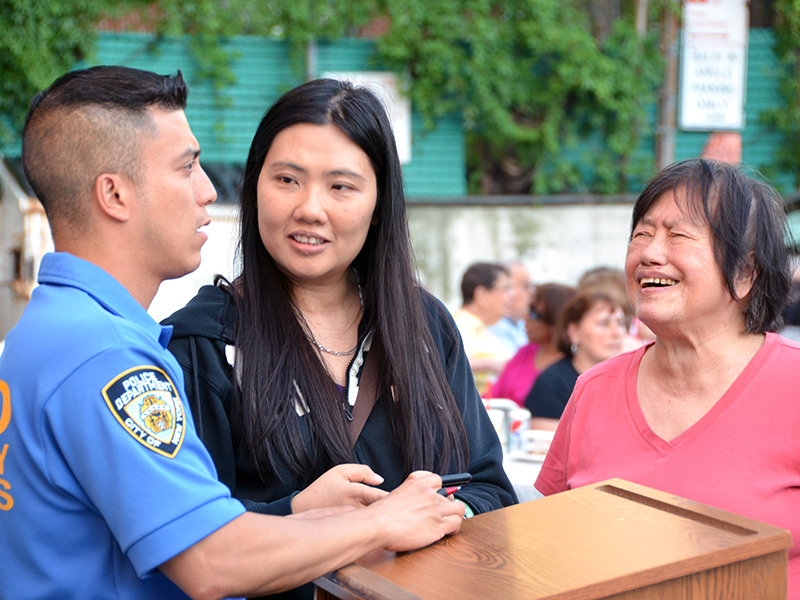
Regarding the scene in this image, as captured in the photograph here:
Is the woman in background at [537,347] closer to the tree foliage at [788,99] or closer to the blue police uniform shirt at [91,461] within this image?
the blue police uniform shirt at [91,461]

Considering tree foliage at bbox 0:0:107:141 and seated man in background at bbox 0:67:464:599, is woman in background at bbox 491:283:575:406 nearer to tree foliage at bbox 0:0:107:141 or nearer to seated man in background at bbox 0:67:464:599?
seated man in background at bbox 0:67:464:599

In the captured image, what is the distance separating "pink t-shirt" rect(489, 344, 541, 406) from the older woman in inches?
112

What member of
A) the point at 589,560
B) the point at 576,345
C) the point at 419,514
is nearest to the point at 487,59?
the point at 576,345

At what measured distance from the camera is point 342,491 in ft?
4.78

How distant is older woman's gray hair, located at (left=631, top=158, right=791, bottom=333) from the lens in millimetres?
1746

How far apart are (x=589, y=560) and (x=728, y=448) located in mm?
711

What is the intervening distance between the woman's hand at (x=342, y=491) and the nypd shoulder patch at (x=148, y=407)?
40cm

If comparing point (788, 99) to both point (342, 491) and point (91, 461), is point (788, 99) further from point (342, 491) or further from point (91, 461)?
point (91, 461)

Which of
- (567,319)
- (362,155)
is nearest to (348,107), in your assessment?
(362,155)

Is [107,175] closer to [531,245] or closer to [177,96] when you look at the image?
[177,96]

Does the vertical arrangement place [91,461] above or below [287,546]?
above

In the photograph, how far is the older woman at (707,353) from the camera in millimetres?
1648

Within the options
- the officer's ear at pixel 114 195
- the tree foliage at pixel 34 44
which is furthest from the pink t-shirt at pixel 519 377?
the tree foliage at pixel 34 44

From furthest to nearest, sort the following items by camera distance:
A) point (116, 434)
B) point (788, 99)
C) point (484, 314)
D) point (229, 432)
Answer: point (788, 99) → point (484, 314) → point (229, 432) → point (116, 434)
